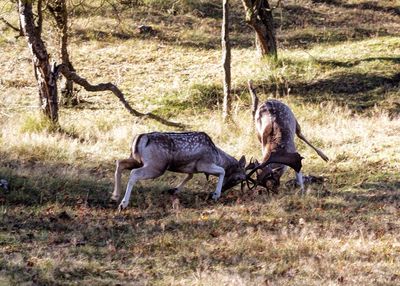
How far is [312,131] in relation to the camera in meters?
16.8

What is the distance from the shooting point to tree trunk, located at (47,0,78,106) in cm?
2105

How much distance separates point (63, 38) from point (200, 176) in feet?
32.4

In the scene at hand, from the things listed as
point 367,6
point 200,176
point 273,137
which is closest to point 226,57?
point 200,176

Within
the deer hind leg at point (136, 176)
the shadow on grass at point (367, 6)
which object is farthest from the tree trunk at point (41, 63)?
the shadow on grass at point (367, 6)

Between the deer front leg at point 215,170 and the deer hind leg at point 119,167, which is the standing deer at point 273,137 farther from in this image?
the deer hind leg at point 119,167

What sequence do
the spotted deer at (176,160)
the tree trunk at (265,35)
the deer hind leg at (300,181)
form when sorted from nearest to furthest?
1. the spotted deer at (176,160)
2. the deer hind leg at (300,181)
3. the tree trunk at (265,35)

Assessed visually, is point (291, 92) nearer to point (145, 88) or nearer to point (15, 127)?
point (145, 88)

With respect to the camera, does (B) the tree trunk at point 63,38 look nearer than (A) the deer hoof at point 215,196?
No

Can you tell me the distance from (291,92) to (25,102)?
8584mm

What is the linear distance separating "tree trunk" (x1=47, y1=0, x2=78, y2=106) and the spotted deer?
1024 cm

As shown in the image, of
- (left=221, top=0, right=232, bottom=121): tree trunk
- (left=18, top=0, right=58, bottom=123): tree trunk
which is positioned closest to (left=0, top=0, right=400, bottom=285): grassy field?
(left=221, top=0, right=232, bottom=121): tree trunk

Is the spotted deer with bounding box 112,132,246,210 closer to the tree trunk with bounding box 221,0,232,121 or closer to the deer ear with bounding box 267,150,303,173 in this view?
the deer ear with bounding box 267,150,303,173

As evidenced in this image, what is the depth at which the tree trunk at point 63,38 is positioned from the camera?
21.0 meters

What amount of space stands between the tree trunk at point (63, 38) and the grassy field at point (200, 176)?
0.52 metres
